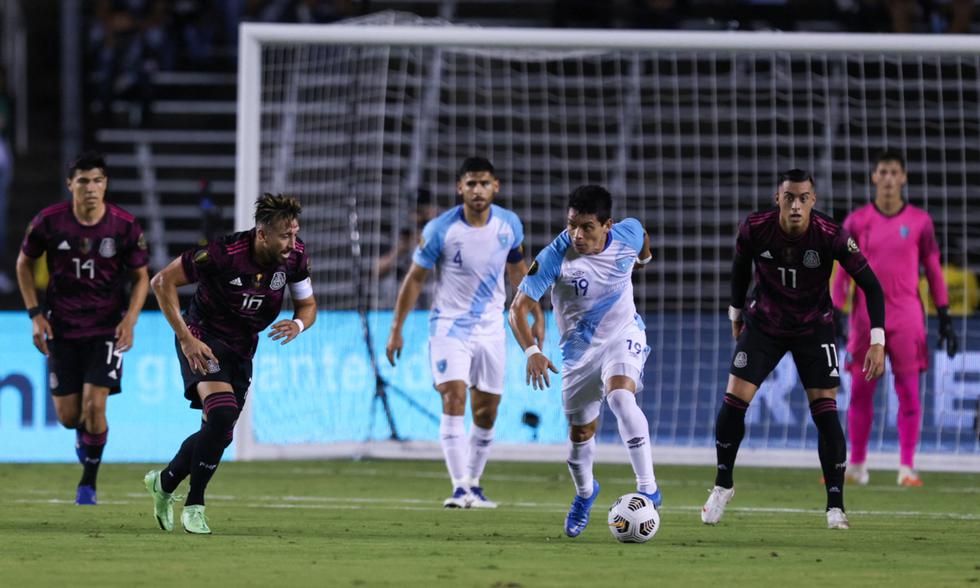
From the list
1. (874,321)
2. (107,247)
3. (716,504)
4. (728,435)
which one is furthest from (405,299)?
(874,321)

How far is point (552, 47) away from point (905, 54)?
2945 mm

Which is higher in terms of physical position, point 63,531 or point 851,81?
point 851,81

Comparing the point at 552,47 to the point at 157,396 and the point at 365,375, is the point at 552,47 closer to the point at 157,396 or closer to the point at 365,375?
the point at 365,375

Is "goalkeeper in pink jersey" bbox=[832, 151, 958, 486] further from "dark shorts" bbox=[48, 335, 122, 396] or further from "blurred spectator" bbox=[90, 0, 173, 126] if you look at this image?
"blurred spectator" bbox=[90, 0, 173, 126]

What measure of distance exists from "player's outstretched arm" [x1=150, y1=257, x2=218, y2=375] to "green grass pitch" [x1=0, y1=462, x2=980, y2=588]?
0.92 meters

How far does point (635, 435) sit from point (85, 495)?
3.91m

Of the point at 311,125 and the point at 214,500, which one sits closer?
the point at 214,500

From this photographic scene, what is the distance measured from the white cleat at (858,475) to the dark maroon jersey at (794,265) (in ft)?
11.2

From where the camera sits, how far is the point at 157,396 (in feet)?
45.6

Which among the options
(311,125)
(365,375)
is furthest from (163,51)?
(365,375)

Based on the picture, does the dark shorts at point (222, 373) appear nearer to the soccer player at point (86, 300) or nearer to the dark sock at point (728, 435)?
the soccer player at point (86, 300)

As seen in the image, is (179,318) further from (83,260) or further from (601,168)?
(601,168)

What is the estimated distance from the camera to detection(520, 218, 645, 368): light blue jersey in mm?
8898

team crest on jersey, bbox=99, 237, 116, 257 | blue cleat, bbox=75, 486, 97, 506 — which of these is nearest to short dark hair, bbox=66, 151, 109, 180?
team crest on jersey, bbox=99, 237, 116, 257
